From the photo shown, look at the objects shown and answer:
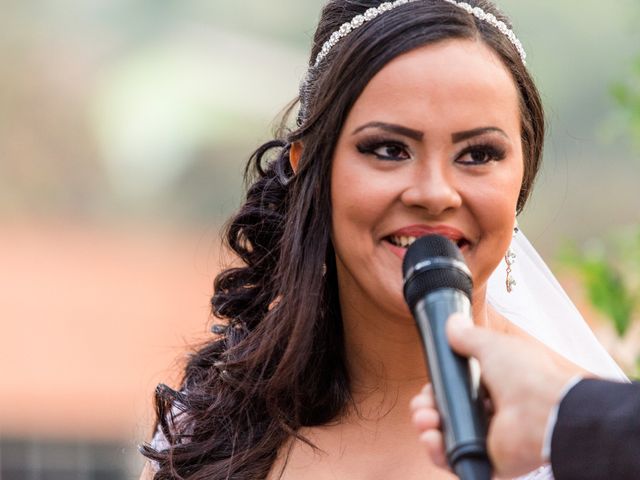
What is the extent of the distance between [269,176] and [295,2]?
439 inches

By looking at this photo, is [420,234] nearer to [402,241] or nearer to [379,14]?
[402,241]

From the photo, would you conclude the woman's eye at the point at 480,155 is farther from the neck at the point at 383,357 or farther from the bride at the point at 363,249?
the neck at the point at 383,357

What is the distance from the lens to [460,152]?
3.38 m

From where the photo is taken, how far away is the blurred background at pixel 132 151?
13836 mm

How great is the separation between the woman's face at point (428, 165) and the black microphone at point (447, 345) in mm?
459

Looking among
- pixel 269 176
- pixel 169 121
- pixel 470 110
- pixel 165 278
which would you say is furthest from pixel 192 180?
pixel 470 110

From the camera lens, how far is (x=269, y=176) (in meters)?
4.36

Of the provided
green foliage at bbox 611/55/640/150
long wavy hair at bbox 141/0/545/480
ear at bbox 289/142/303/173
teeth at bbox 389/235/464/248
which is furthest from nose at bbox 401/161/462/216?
green foliage at bbox 611/55/640/150

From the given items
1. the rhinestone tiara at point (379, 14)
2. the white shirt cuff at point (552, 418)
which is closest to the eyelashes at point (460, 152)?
the rhinestone tiara at point (379, 14)

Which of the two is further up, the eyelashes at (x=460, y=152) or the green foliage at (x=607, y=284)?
the eyelashes at (x=460, y=152)

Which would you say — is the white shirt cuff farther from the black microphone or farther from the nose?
the nose

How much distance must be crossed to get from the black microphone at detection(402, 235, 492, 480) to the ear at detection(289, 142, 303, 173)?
3.41 feet

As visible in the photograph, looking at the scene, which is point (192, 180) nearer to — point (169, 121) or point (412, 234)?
point (169, 121)

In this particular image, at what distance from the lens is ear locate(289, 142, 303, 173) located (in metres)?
3.89
